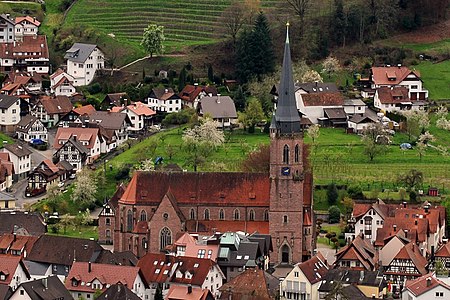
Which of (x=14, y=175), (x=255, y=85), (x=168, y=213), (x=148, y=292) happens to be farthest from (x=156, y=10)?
(x=148, y=292)

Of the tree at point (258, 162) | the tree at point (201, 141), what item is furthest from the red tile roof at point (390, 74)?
the tree at point (258, 162)

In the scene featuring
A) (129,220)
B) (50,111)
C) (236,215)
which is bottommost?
(129,220)

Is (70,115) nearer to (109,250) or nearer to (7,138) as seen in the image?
(7,138)

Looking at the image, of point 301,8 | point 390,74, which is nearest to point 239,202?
point 390,74

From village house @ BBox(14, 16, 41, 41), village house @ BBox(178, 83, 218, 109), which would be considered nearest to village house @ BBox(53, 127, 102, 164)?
village house @ BBox(178, 83, 218, 109)

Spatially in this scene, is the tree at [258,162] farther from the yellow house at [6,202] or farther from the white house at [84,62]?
the white house at [84,62]

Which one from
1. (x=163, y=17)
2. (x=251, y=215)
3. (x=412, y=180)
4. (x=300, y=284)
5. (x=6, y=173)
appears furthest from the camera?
(x=163, y=17)

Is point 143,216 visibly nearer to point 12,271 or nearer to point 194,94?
point 12,271
